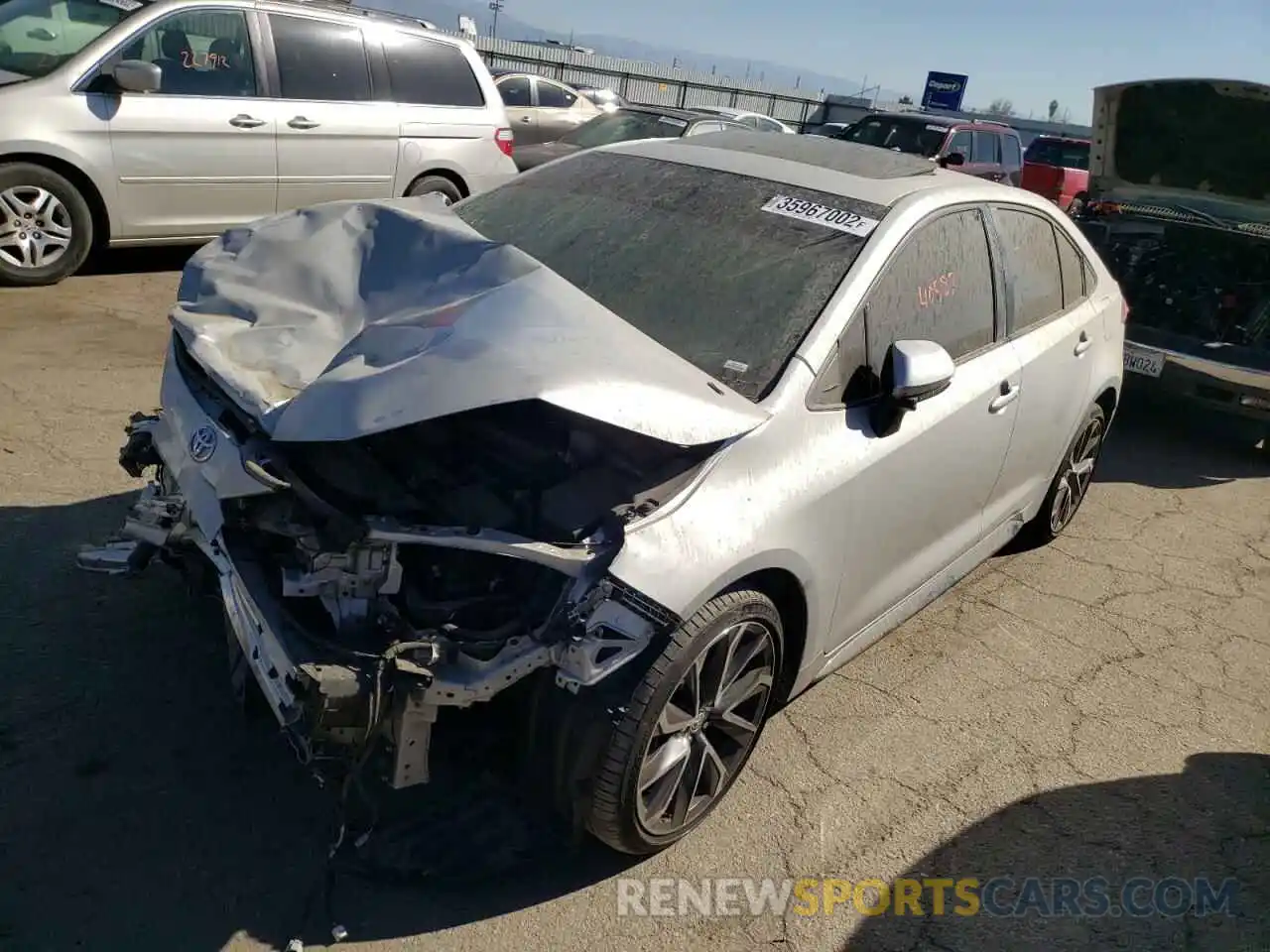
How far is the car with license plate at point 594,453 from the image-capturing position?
7.90 ft

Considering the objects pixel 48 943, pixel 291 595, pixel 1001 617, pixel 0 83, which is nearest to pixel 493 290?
pixel 291 595

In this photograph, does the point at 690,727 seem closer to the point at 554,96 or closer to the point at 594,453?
the point at 594,453

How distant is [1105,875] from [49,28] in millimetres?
→ 7696

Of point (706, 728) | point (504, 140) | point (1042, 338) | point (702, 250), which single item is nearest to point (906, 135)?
point (504, 140)

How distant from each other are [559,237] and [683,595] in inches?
65.2

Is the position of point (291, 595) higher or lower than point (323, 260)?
lower

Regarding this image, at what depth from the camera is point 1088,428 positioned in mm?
4957

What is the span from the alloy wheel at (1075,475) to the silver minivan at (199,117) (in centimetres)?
412

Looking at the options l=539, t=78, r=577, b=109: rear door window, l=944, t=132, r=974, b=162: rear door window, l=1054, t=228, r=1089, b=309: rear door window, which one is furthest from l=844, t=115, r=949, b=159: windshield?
l=1054, t=228, r=1089, b=309: rear door window

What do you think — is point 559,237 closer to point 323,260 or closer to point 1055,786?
point 323,260

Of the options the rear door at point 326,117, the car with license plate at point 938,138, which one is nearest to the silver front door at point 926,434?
the rear door at point 326,117

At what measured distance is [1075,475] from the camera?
16.5 ft

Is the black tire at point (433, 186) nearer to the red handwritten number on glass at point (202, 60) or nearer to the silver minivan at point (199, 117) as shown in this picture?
the silver minivan at point (199, 117)

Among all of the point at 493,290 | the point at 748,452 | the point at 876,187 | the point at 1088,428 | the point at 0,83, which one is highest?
the point at 0,83
